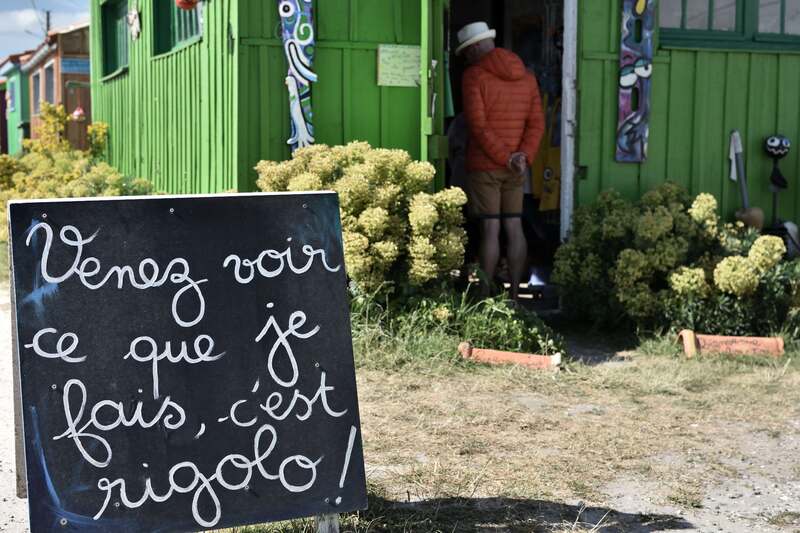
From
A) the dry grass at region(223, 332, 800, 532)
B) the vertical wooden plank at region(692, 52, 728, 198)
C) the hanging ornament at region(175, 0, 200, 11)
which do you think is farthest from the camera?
the hanging ornament at region(175, 0, 200, 11)

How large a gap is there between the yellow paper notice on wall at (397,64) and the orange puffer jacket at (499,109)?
40 centimetres

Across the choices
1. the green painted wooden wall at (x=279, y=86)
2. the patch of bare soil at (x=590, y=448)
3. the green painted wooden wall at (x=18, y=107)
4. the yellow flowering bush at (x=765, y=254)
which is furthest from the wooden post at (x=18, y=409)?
the green painted wooden wall at (x=18, y=107)

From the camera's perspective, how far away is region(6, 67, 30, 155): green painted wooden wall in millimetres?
27750

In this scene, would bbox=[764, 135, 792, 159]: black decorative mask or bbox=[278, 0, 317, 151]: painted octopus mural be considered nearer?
bbox=[278, 0, 317, 151]: painted octopus mural

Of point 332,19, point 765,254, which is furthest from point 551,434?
point 332,19

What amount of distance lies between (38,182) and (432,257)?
6.11m

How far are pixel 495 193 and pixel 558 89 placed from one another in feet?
5.73

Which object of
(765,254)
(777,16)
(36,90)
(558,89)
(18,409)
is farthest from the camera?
(36,90)

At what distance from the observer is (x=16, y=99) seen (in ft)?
94.9

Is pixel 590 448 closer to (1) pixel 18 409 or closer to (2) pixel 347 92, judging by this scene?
(1) pixel 18 409

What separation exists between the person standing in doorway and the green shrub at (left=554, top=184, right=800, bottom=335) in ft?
1.93

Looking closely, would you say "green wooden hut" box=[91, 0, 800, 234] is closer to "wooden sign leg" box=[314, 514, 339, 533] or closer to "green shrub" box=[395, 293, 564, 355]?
"green shrub" box=[395, 293, 564, 355]

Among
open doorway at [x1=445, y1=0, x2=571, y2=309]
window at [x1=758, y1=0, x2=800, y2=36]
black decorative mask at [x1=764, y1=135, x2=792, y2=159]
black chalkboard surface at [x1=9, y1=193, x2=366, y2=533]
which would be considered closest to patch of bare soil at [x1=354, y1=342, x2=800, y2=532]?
black chalkboard surface at [x1=9, y1=193, x2=366, y2=533]

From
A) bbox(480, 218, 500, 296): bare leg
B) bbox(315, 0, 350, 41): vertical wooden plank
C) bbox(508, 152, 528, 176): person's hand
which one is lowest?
bbox(480, 218, 500, 296): bare leg
